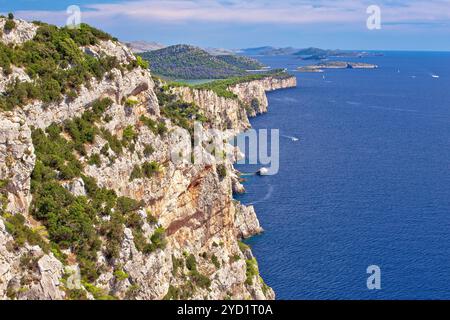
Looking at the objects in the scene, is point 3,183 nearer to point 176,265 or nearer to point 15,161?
point 15,161

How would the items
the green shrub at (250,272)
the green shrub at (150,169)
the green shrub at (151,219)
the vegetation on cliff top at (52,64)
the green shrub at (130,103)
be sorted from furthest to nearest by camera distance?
the green shrub at (250,272), the green shrub at (130,103), the green shrub at (150,169), the green shrub at (151,219), the vegetation on cliff top at (52,64)

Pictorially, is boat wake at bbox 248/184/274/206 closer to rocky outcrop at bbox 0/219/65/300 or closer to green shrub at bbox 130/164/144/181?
green shrub at bbox 130/164/144/181

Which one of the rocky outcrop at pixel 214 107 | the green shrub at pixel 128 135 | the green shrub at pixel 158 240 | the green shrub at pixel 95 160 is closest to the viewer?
the green shrub at pixel 95 160

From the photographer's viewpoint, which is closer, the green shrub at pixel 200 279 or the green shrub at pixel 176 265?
the green shrub at pixel 176 265

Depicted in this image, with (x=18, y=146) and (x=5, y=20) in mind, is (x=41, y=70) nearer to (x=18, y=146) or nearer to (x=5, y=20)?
(x=5, y=20)

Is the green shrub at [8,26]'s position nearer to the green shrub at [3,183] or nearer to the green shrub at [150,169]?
the green shrub at [150,169]

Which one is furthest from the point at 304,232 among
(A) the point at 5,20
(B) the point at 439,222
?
(A) the point at 5,20

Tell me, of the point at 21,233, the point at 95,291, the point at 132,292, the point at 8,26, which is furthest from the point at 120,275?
the point at 8,26

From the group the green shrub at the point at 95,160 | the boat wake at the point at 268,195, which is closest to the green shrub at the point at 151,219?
the green shrub at the point at 95,160

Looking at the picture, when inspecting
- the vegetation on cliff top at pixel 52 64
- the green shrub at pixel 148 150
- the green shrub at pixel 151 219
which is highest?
the vegetation on cliff top at pixel 52 64
